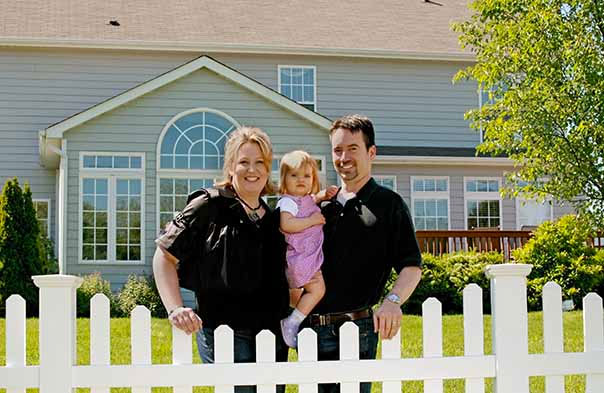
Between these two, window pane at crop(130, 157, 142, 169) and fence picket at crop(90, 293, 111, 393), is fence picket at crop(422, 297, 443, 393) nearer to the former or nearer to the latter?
fence picket at crop(90, 293, 111, 393)

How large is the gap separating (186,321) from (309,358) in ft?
1.86

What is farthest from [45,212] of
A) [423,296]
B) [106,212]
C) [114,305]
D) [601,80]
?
[601,80]

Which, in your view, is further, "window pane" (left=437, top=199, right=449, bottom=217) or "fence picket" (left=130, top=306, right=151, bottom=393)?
"window pane" (left=437, top=199, right=449, bottom=217)

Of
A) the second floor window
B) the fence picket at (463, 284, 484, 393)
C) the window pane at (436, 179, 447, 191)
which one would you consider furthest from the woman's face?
the second floor window

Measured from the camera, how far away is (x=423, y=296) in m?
12.7

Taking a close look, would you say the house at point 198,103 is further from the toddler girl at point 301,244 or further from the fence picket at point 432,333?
the fence picket at point 432,333

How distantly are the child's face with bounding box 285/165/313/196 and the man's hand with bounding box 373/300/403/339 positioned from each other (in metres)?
0.67

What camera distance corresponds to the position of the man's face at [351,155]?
377 cm

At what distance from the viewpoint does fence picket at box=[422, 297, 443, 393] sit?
357cm

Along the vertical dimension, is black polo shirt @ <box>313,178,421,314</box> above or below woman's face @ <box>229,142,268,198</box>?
below

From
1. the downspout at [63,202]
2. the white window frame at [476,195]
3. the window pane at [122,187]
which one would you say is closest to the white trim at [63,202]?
the downspout at [63,202]

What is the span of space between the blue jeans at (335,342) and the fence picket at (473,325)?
0.44m

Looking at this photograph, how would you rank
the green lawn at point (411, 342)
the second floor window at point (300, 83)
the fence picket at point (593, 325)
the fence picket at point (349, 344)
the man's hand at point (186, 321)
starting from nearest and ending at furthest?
the man's hand at point (186, 321), the fence picket at point (349, 344), the fence picket at point (593, 325), the green lawn at point (411, 342), the second floor window at point (300, 83)

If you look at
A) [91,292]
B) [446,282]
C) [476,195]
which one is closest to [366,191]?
[446,282]
